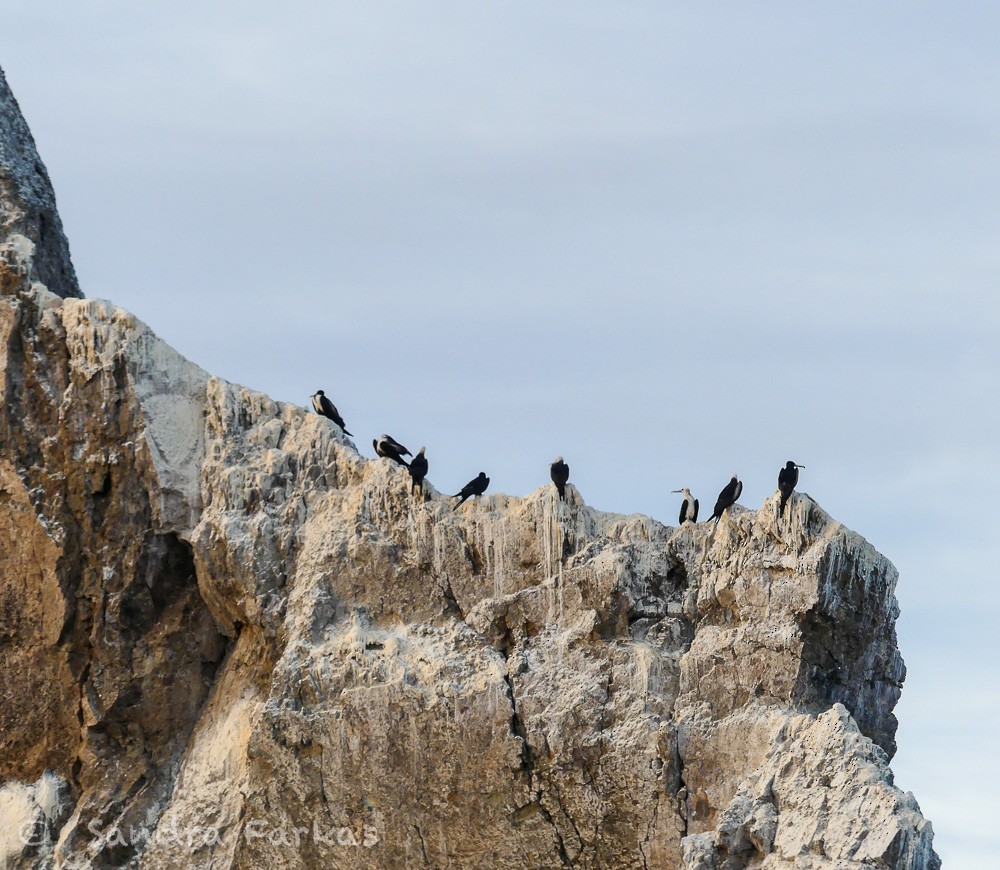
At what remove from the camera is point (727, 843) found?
3744cm

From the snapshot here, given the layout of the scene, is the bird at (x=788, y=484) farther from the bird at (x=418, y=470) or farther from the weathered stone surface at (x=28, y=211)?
the weathered stone surface at (x=28, y=211)

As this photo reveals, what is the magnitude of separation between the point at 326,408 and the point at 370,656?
480 centimetres

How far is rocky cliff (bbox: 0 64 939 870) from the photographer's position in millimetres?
38594

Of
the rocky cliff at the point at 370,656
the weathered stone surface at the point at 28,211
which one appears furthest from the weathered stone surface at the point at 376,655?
the weathered stone surface at the point at 28,211

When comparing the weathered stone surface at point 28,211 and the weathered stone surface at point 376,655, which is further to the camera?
the weathered stone surface at point 28,211

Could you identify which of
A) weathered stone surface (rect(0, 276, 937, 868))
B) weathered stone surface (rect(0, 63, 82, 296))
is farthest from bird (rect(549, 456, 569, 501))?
weathered stone surface (rect(0, 63, 82, 296))

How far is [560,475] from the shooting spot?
40.8 metres

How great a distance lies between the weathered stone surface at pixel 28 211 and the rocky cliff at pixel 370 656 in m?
0.20

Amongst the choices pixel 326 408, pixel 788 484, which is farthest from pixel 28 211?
pixel 788 484

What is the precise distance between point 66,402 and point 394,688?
6927 mm

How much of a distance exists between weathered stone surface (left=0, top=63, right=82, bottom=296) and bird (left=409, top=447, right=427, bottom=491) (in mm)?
6864

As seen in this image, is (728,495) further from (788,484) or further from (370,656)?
(370,656)

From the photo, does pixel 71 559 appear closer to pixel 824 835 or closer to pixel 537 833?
pixel 537 833

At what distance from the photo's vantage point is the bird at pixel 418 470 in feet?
134
